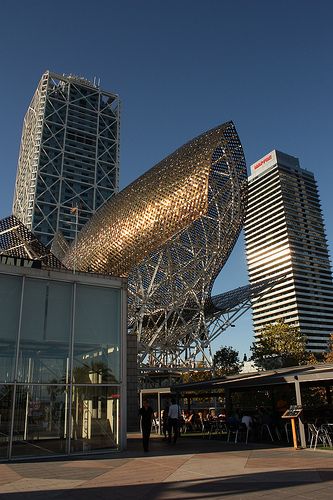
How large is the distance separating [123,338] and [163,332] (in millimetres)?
38077

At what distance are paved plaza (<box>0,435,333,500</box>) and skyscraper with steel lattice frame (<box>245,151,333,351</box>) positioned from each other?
14735 centimetres

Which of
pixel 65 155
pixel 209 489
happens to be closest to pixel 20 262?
pixel 209 489

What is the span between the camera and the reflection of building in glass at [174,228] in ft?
119

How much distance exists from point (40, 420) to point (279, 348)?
144ft

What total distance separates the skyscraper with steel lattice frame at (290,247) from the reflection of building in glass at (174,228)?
114629 mm

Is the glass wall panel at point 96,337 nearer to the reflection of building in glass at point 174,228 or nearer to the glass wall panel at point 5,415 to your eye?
the glass wall panel at point 5,415

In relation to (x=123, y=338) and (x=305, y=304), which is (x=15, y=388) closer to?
(x=123, y=338)

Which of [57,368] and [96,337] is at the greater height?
[96,337]

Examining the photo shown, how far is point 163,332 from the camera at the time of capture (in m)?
52.7

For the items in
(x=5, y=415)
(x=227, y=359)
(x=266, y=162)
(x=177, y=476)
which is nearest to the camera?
(x=177, y=476)

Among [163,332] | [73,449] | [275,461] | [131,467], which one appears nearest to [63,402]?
[73,449]

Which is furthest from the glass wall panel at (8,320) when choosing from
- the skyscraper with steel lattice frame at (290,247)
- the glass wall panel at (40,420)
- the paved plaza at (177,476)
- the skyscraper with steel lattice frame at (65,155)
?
the skyscraper with steel lattice frame at (290,247)

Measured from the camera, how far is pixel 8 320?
13508 millimetres

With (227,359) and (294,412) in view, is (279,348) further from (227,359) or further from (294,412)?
(294,412)
